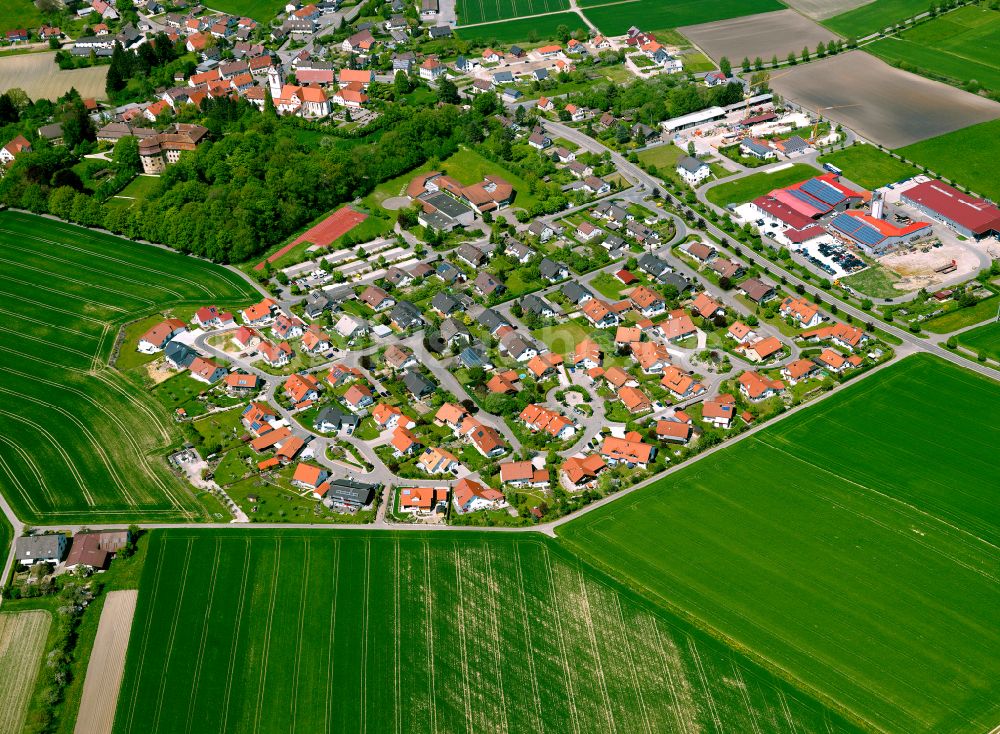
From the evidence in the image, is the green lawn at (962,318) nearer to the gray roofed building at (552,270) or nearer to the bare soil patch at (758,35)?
the gray roofed building at (552,270)

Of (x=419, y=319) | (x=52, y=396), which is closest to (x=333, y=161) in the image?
(x=419, y=319)

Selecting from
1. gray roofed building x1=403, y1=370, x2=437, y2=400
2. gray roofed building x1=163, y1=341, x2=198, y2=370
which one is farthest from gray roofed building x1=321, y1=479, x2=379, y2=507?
gray roofed building x1=163, y1=341, x2=198, y2=370

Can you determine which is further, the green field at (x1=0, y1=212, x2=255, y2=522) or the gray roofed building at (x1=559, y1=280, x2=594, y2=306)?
the gray roofed building at (x1=559, y1=280, x2=594, y2=306)

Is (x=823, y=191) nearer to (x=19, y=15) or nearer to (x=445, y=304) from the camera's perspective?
(x=445, y=304)

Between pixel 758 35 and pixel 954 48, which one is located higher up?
pixel 758 35

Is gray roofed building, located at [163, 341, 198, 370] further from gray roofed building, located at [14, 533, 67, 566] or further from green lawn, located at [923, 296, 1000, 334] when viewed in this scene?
green lawn, located at [923, 296, 1000, 334]

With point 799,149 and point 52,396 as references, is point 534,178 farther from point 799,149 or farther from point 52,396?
point 52,396

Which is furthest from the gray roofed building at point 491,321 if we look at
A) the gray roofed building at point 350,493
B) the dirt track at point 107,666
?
the dirt track at point 107,666

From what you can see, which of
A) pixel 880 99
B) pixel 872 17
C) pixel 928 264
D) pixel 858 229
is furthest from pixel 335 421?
pixel 872 17
